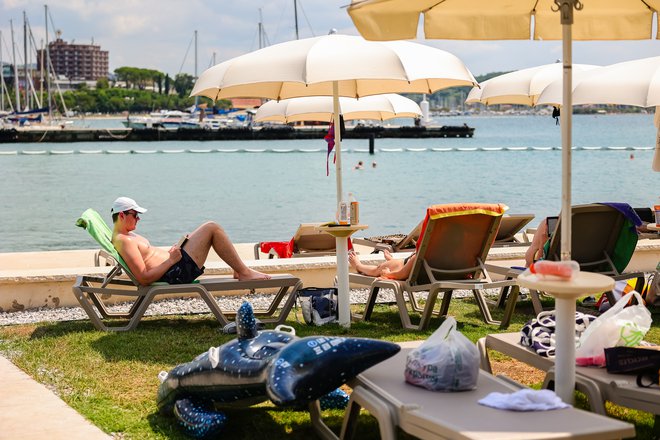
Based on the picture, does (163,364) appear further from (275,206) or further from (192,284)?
(275,206)

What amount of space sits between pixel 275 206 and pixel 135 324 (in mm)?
24603

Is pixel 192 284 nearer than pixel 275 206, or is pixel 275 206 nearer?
pixel 192 284

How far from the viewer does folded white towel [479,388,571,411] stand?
138 inches

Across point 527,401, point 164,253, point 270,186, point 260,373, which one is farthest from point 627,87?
point 270,186

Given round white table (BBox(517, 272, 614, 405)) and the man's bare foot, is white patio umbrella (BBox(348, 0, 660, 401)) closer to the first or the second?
round white table (BBox(517, 272, 614, 405))

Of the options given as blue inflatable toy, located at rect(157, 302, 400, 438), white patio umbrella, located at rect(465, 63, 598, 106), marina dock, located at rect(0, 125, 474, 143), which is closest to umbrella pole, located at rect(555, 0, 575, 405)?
blue inflatable toy, located at rect(157, 302, 400, 438)

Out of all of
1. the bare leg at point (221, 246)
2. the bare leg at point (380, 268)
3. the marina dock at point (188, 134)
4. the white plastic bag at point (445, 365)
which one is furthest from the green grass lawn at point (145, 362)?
the marina dock at point (188, 134)

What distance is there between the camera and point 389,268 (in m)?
7.73

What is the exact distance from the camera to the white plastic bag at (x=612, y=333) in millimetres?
4387

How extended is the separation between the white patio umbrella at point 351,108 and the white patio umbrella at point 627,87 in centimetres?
378

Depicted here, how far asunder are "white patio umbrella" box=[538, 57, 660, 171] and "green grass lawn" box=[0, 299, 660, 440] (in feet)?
6.62

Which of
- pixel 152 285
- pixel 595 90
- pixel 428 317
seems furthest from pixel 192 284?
pixel 595 90

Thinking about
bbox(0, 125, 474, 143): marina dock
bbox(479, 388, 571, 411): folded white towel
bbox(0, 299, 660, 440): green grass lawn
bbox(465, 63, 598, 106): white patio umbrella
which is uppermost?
bbox(465, 63, 598, 106): white patio umbrella

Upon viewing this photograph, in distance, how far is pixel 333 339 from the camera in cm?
406
